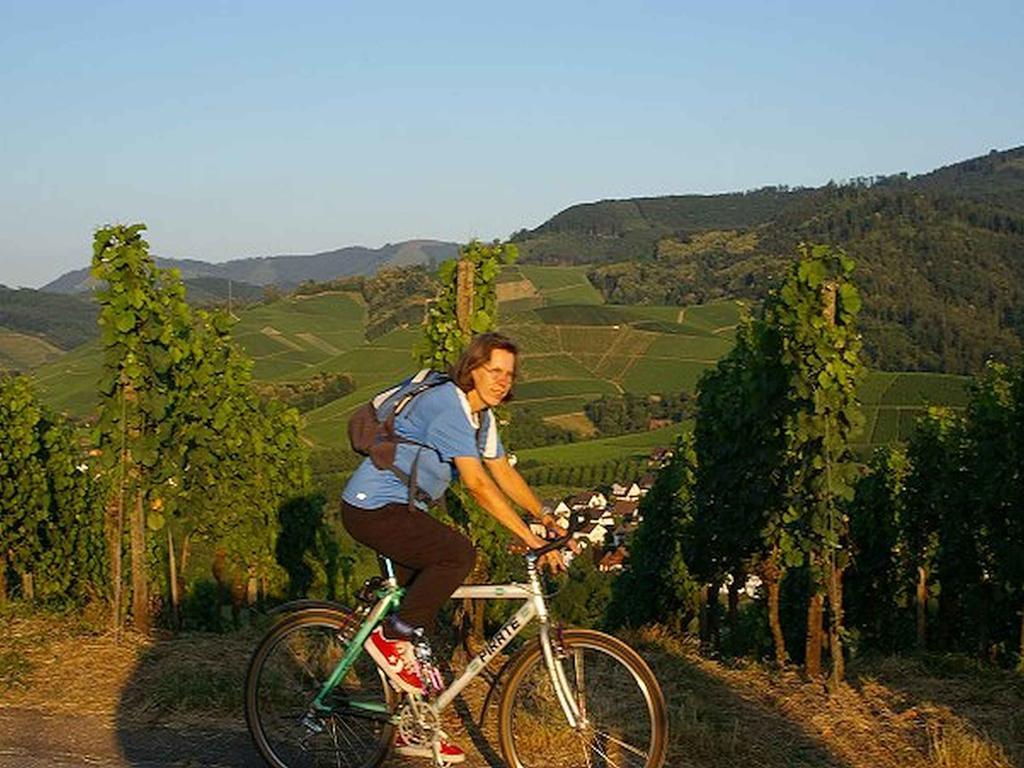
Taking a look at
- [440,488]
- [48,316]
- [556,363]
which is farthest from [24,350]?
[440,488]

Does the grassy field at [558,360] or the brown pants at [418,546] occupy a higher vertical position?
the brown pants at [418,546]

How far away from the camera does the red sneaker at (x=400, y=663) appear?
5.03 m

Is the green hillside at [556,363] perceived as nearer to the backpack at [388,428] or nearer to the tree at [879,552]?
the tree at [879,552]

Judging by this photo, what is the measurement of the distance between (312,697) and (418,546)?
3.33ft

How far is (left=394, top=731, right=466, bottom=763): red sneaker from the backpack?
1.08 metres

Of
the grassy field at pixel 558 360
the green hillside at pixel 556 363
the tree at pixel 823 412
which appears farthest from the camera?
the grassy field at pixel 558 360

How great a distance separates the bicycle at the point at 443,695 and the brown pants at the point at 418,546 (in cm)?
12

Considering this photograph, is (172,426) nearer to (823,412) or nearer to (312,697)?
(823,412)

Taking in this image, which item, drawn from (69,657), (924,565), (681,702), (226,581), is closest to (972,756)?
(681,702)

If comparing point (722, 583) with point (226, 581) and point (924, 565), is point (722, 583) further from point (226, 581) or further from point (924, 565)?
point (226, 581)

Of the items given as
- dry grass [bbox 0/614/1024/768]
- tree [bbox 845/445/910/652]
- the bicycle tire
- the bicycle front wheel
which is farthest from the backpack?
tree [bbox 845/445/910/652]

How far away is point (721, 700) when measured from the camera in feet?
22.6

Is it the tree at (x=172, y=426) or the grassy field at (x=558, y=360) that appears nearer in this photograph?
the tree at (x=172, y=426)

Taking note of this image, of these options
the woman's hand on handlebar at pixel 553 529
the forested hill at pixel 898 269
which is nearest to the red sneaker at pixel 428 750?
the woman's hand on handlebar at pixel 553 529
